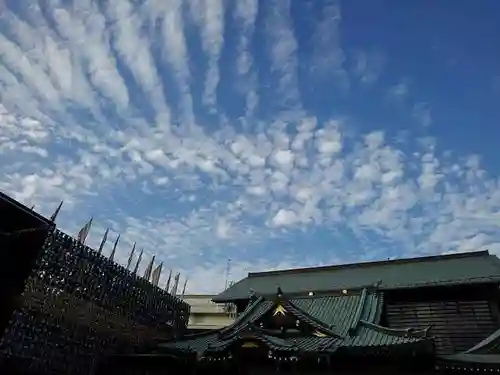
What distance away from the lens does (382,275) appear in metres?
18.9

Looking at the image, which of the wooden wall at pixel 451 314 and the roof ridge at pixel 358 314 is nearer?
the roof ridge at pixel 358 314

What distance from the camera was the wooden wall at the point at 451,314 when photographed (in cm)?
1417

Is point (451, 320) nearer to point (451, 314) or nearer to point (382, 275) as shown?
point (451, 314)

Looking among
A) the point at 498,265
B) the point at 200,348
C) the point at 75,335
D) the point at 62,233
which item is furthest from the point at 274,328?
the point at 498,265

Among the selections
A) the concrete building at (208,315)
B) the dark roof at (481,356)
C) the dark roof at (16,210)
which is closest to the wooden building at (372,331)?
the dark roof at (481,356)

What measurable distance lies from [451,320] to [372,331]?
3.39 meters

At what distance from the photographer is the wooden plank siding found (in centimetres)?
1412

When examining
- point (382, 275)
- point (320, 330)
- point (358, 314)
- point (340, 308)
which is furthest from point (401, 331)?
point (382, 275)

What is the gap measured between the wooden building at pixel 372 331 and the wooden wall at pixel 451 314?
0.03 metres

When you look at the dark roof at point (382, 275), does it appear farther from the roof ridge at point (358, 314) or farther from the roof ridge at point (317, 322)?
the roof ridge at point (317, 322)

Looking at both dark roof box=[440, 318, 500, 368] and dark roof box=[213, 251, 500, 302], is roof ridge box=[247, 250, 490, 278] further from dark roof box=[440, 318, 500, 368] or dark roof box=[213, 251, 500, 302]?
dark roof box=[440, 318, 500, 368]

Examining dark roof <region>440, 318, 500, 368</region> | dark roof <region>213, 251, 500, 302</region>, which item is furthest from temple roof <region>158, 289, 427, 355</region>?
dark roof <region>213, 251, 500, 302</region>

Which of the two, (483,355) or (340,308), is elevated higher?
(340,308)

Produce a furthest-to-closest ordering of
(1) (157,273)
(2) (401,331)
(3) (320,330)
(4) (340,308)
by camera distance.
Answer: (1) (157,273), (4) (340,308), (3) (320,330), (2) (401,331)
